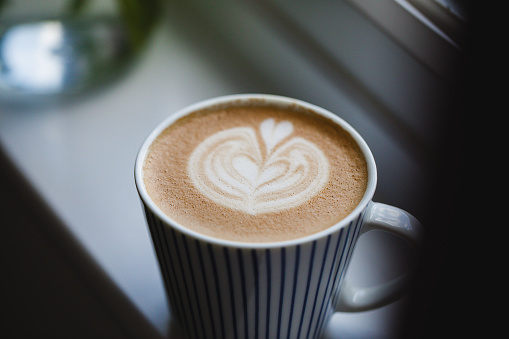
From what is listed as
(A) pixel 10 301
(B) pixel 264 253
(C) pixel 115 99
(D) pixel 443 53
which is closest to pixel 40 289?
(A) pixel 10 301

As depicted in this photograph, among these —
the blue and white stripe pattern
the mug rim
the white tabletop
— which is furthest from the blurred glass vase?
the blue and white stripe pattern

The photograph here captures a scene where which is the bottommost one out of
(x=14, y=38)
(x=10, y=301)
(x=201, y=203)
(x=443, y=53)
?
(x=10, y=301)

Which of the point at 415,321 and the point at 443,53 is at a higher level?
the point at 443,53

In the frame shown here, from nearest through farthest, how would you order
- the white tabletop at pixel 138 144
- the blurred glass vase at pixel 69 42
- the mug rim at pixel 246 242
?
the mug rim at pixel 246 242
the white tabletop at pixel 138 144
the blurred glass vase at pixel 69 42

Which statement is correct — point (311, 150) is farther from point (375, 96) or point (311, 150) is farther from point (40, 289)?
point (40, 289)

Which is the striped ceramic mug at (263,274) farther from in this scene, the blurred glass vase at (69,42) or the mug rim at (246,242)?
the blurred glass vase at (69,42)

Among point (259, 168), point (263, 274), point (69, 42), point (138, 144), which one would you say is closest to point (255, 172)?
point (259, 168)

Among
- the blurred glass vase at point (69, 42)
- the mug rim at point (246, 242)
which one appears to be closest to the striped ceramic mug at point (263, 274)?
the mug rim at point (246, 242)

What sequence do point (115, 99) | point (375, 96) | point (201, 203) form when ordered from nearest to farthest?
point (201, 203) → point (375, 96) → point (115, 99)
